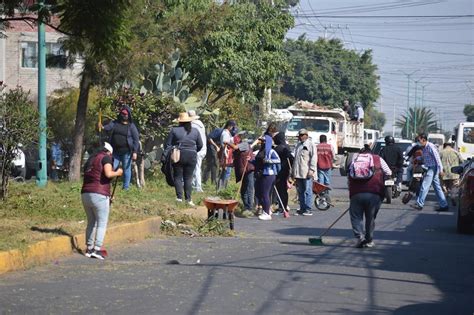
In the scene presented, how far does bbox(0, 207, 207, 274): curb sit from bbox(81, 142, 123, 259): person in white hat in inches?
12.6

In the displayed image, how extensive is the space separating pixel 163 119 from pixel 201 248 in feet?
35.6

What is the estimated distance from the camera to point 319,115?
46.7 meters

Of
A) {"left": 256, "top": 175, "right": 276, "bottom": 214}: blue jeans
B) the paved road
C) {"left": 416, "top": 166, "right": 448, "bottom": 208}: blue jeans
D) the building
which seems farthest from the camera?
the building

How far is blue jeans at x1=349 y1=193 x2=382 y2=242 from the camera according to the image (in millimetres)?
14386

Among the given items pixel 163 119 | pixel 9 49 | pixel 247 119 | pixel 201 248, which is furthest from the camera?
pixel 9 49

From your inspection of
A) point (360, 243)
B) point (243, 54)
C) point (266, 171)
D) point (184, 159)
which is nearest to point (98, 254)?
point (360, 243)

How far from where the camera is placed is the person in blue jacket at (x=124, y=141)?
1894cm

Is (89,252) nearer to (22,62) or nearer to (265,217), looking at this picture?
(265,217)

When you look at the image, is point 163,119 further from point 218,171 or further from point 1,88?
point 1,88

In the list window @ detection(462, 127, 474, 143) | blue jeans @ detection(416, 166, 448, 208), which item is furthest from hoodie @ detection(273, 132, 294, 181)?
window @ detection(462, 127, 474, 143)

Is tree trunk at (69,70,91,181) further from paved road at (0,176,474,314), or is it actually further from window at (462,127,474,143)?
window at (462,127,474,143)

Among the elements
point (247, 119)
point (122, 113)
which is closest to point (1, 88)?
point (122, 113)

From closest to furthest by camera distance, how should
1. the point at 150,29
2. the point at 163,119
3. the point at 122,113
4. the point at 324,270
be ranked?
the point at 324,270
the point at 122,113
the point at 150,29
the point at 163,119

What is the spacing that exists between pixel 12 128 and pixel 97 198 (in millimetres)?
3808
